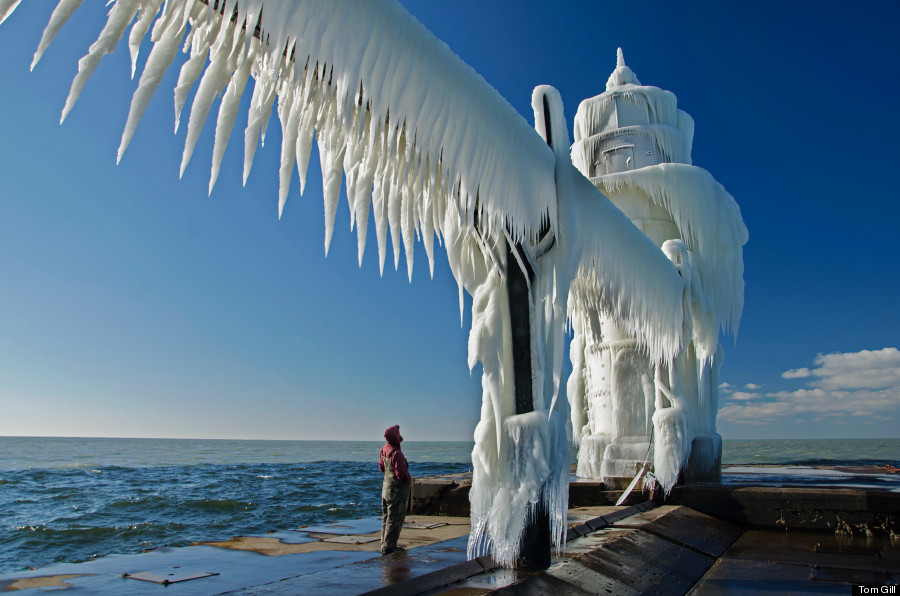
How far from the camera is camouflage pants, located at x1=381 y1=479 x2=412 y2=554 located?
228 inches

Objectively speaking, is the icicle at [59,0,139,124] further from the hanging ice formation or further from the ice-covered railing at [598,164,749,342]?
the ice-covered railing at [598,164,749,342]

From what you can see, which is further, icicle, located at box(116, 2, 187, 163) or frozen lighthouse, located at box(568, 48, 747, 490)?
frozen lighthouse, located at box(568, 48, 747, 490)

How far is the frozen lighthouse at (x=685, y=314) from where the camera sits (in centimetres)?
1031

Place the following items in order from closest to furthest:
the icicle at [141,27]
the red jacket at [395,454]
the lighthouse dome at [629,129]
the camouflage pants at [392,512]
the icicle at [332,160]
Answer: the icicle at [141,27] → the icicle at [332,160] → the camouflage pants at [392,512] → the red jacket at [395,454] → the lighthouse dome at [629,129]

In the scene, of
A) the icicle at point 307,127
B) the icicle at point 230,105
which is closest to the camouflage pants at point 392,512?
the icicle at point 307,127

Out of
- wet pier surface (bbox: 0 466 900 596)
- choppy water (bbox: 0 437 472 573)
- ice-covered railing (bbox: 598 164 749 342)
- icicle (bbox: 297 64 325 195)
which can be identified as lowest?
choppy water (bbox: 0 437 472 573)

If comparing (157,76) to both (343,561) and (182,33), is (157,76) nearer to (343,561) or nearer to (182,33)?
(182,33)

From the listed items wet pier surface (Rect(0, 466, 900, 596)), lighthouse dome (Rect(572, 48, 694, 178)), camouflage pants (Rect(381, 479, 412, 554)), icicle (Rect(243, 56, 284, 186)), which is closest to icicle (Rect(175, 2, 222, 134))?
icicle (Rect(243, 56, 284, 186))

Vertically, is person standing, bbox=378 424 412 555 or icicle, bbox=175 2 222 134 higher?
icicle, bbox=175 2 222 134

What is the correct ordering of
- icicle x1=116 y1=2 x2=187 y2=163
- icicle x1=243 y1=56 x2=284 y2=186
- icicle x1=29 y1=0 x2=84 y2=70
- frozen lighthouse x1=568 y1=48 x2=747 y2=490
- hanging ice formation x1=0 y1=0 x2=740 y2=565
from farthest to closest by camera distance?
frozen lighthouse x1=568 y1=48 x2=747 y2=490, icicle x1=243 y1=56 x2=284 y2=186, hanging ice formation x1=0 y1=0 x2=740 y2=565, icicle x1=116 y1=2 x2=187 y2=163, icicle x1=29 y1=0 x2=84 y2=70

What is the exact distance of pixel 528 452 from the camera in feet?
14.8

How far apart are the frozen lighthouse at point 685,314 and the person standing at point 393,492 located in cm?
536

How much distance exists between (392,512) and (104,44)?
4.83m

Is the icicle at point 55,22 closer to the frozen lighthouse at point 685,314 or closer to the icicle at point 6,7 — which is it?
the icicle at point 6,7
